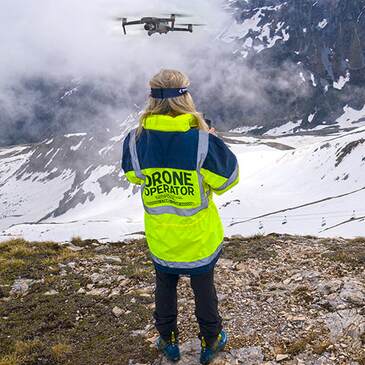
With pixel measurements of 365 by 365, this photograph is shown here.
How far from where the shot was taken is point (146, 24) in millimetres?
24625

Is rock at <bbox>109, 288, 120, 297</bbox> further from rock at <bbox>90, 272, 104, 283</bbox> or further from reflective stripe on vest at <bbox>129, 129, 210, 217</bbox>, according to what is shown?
reflective stripe on vest at <bbox>129, 129, 210, 217</bbox>

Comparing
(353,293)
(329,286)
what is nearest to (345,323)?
(353,293)

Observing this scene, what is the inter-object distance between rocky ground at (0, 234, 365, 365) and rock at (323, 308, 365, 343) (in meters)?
0.02

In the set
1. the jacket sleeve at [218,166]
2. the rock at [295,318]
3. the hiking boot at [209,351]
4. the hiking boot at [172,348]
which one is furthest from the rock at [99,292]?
the jacket sleeve at [218,166]

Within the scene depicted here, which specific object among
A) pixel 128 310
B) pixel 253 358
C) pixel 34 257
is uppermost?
pixel 253 358

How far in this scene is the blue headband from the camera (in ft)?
20.1

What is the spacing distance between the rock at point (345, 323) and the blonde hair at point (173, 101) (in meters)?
4.18

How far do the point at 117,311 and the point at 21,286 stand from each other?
3.29 m

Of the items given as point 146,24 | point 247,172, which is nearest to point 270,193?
point 247,172

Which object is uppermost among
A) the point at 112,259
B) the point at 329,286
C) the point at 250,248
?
the point at 329,286

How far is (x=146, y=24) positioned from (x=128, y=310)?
18480 millimetres

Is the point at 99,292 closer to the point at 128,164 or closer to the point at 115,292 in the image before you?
the point at 115,292

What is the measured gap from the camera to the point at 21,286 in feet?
37.9

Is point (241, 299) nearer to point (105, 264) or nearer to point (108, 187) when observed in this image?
point (105, 264)
